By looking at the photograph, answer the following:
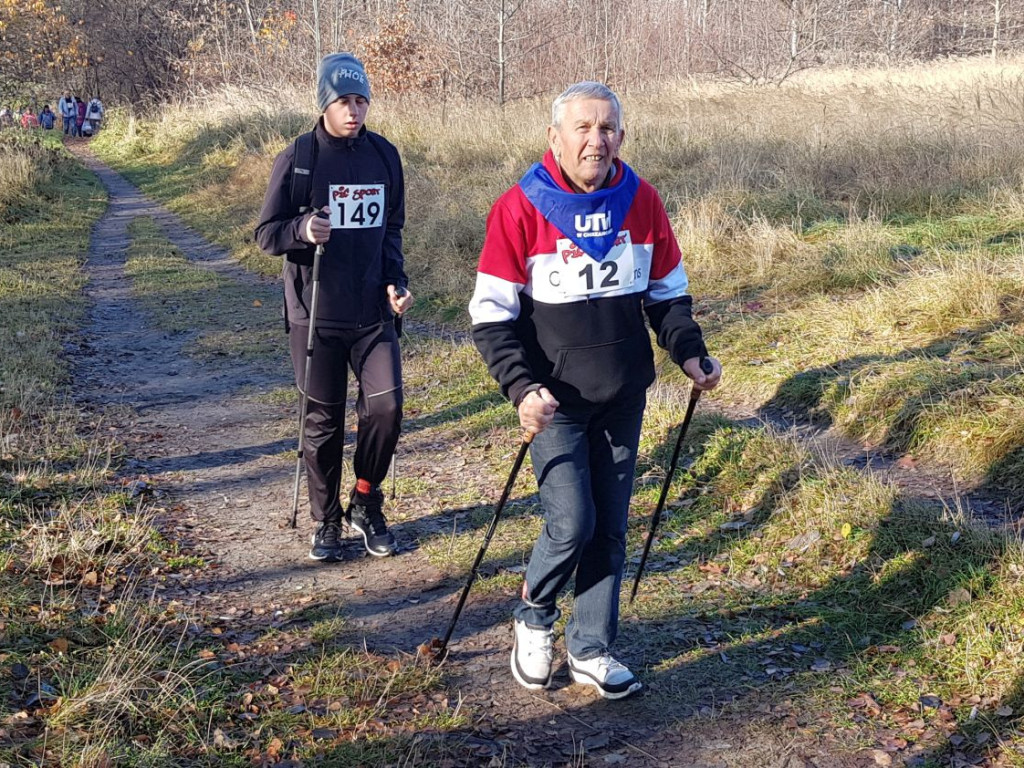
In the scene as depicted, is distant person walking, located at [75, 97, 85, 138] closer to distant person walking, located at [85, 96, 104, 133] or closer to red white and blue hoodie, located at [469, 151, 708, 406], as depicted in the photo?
distant person walking, located at [85, 96, 104, 133]

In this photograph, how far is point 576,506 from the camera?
10.9ft

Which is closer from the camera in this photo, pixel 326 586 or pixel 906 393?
pixel 326 586

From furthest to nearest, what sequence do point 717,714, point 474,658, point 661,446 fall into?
point 661,446 → point 474,658 → point 717,714

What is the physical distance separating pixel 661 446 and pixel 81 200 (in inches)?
655

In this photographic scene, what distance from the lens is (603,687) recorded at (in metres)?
3.58

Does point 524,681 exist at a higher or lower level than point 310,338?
lower

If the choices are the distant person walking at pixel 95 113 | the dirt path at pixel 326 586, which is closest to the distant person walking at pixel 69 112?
the distant person walking at pixel 95 113

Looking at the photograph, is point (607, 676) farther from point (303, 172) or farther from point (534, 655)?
point (303, 172)

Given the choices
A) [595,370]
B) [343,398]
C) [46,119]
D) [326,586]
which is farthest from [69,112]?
[595,370]

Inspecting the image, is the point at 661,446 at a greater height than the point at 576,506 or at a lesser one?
lesser

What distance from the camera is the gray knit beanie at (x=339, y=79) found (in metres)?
4.44

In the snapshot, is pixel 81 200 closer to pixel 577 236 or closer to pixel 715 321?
pixel 715 321

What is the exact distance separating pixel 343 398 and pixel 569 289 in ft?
6.19

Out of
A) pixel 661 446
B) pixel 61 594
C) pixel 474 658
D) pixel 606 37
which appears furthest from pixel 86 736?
pixel 606 37
